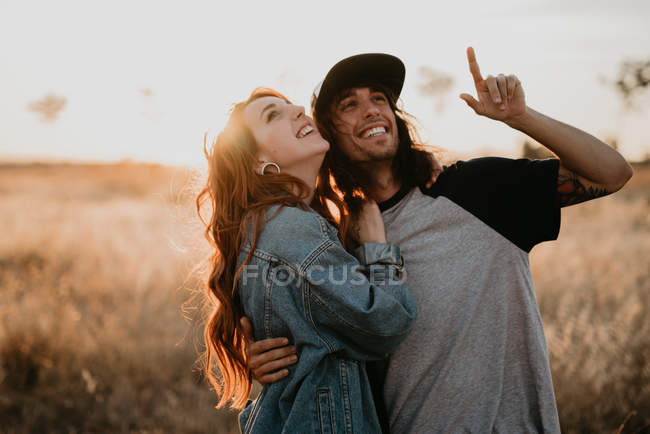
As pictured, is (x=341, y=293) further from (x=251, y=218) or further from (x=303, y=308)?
(x=251, y=218)

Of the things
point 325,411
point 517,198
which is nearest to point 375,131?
point 517,198

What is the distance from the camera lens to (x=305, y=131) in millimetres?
2418

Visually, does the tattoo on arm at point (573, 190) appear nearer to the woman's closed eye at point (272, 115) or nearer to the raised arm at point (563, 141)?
the raised arm at point (563, 141)

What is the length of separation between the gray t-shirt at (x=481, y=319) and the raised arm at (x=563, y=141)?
0.10m

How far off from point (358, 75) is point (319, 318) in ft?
4.76

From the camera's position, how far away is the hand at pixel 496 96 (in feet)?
6.25

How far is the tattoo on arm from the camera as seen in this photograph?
1964mm

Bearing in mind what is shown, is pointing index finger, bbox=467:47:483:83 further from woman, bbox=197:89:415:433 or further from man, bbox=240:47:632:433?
woman, bbox=197:89:415:433

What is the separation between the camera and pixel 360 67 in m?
2.51

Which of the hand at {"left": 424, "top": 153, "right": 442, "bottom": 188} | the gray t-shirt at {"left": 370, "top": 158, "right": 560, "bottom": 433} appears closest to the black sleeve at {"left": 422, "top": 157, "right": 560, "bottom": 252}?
the gray t-shirt at {"left": 370, "top": 158, "right": 560, "bottom": 433}

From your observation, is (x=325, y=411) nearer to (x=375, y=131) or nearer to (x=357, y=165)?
(x=357, y=165)

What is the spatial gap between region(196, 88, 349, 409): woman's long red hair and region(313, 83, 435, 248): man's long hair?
11 centimetres

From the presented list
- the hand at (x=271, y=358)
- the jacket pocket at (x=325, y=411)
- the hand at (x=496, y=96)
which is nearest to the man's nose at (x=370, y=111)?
the hand at (x=496, y=96)

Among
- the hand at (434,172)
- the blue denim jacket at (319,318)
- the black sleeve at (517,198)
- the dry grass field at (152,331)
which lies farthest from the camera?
the dry grass field at (152,331)
